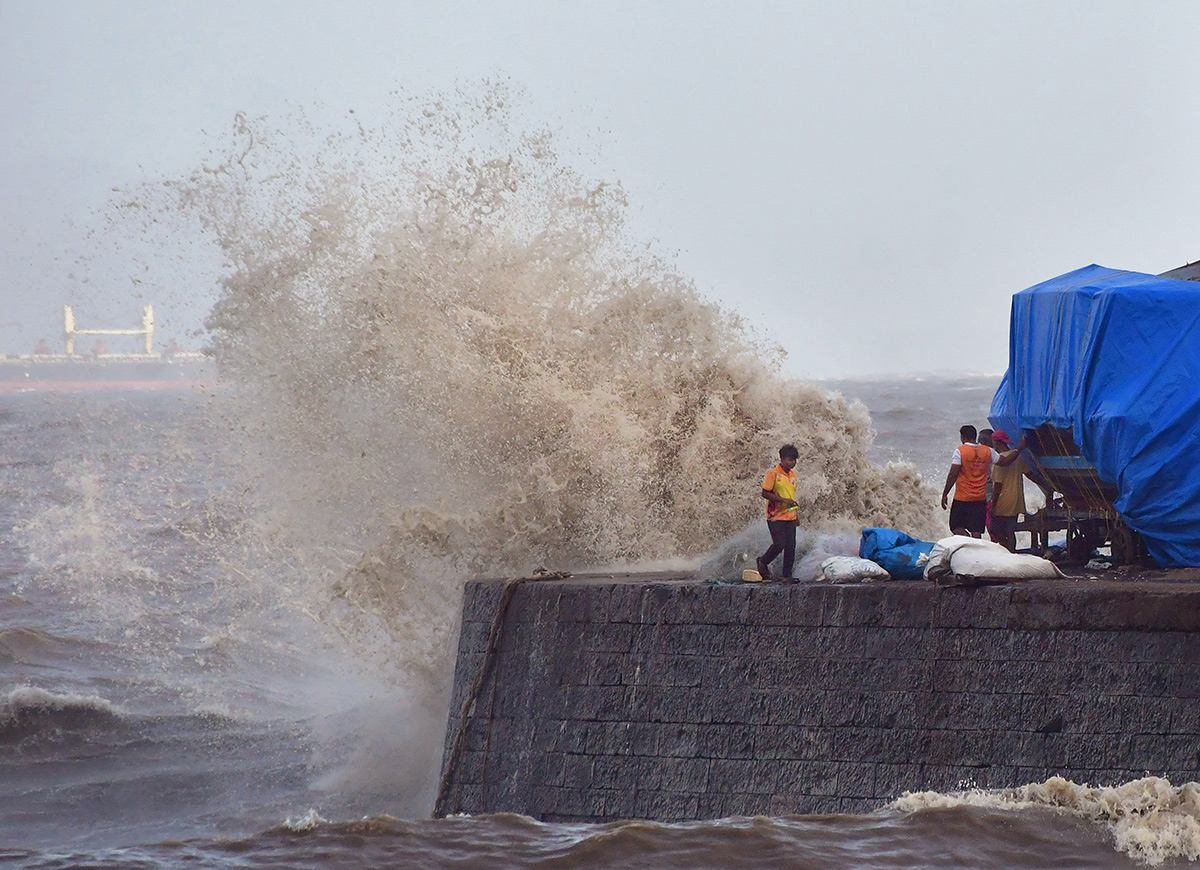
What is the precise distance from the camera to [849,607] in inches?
239

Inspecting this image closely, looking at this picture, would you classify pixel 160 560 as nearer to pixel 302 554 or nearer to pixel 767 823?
pixel 302 554

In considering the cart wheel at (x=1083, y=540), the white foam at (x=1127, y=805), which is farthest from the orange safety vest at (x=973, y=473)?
the white foam at (x=1127, y=805)

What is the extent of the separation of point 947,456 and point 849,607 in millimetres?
19246

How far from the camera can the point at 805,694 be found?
6.06 m

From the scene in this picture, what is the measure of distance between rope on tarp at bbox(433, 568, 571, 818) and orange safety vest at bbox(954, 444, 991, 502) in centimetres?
313

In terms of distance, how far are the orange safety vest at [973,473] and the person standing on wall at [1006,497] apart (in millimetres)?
70

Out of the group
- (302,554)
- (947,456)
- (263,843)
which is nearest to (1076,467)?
(263,843)

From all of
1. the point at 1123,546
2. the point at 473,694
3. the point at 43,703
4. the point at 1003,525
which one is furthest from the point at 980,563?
the point at 43,703

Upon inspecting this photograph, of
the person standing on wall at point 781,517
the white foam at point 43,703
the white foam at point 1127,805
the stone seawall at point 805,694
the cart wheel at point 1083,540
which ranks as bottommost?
the white foam at point 43,703

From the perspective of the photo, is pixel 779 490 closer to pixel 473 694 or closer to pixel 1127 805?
pixel 473 694

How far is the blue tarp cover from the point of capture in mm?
6598

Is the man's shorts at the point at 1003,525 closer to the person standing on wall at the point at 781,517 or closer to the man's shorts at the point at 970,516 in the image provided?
the man's shorts at the point at 970,516

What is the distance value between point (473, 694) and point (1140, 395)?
4.03m

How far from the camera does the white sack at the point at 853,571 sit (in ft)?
20.8
